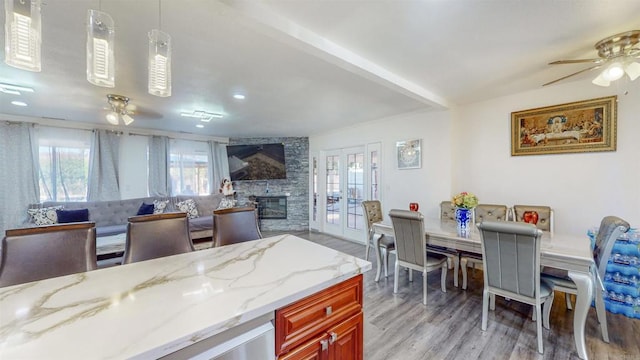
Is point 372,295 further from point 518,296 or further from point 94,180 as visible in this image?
point 94,180

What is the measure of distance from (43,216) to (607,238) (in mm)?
7065

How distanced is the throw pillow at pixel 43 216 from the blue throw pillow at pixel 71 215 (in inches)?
3.7

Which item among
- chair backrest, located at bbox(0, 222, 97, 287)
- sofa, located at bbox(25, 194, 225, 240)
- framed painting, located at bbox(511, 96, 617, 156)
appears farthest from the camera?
sofa, located at bbox(25, 194, 225, 240)

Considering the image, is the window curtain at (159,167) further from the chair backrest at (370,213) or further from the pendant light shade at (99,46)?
the pendant light shade at (99,46)

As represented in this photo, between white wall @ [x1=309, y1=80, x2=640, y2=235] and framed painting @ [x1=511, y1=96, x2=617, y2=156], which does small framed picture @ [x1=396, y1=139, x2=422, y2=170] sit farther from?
framed painting @ [x1=511, y1=96, x2=617, y2=156]

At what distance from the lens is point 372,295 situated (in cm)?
283

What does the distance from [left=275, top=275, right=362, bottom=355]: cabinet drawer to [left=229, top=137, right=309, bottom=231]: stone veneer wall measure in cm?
530

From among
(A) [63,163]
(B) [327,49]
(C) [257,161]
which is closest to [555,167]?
(B) [327,49]

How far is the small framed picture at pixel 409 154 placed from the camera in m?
4.21

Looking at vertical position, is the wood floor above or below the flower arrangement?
below

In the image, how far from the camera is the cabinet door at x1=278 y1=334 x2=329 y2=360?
1.05 m

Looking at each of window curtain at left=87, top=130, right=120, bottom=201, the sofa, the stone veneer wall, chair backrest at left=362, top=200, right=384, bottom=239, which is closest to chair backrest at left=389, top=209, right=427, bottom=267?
chair backrest at left=362, top=200, right=384, bottom=239

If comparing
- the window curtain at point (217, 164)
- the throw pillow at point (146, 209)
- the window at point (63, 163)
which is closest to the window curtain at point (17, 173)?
the window at point (63, 163)

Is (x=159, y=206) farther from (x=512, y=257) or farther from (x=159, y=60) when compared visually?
(x=512, y=257)
